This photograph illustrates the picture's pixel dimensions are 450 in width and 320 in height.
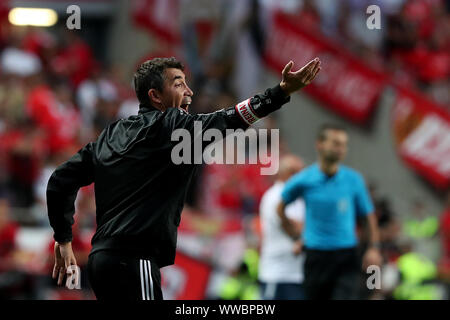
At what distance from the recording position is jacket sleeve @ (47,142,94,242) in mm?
5797

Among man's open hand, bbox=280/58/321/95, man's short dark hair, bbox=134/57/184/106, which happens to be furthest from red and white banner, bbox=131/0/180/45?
man's open hand, bbox=280/58/321/95

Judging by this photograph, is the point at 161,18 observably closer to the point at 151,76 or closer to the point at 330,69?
the point at 330,69

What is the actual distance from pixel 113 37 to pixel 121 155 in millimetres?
16518

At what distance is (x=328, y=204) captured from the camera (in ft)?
30.5

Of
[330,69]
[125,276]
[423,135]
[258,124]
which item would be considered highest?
[330,69]

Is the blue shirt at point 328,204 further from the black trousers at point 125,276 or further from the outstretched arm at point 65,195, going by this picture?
the black trousers at point 125,276

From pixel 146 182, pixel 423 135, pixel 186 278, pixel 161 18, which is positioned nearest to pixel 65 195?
pixel 146 182

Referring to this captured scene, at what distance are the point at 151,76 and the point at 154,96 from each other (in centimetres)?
12

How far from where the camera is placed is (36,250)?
41.3 feet

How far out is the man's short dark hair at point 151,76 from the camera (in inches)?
224

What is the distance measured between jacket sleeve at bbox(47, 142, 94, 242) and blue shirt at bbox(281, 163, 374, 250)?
12.4 feet

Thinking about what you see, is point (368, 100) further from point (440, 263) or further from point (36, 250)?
point (36, 250)

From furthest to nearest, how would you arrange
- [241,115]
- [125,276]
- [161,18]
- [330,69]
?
[161,18]
[330,69]
[125,276]
[241,115]
